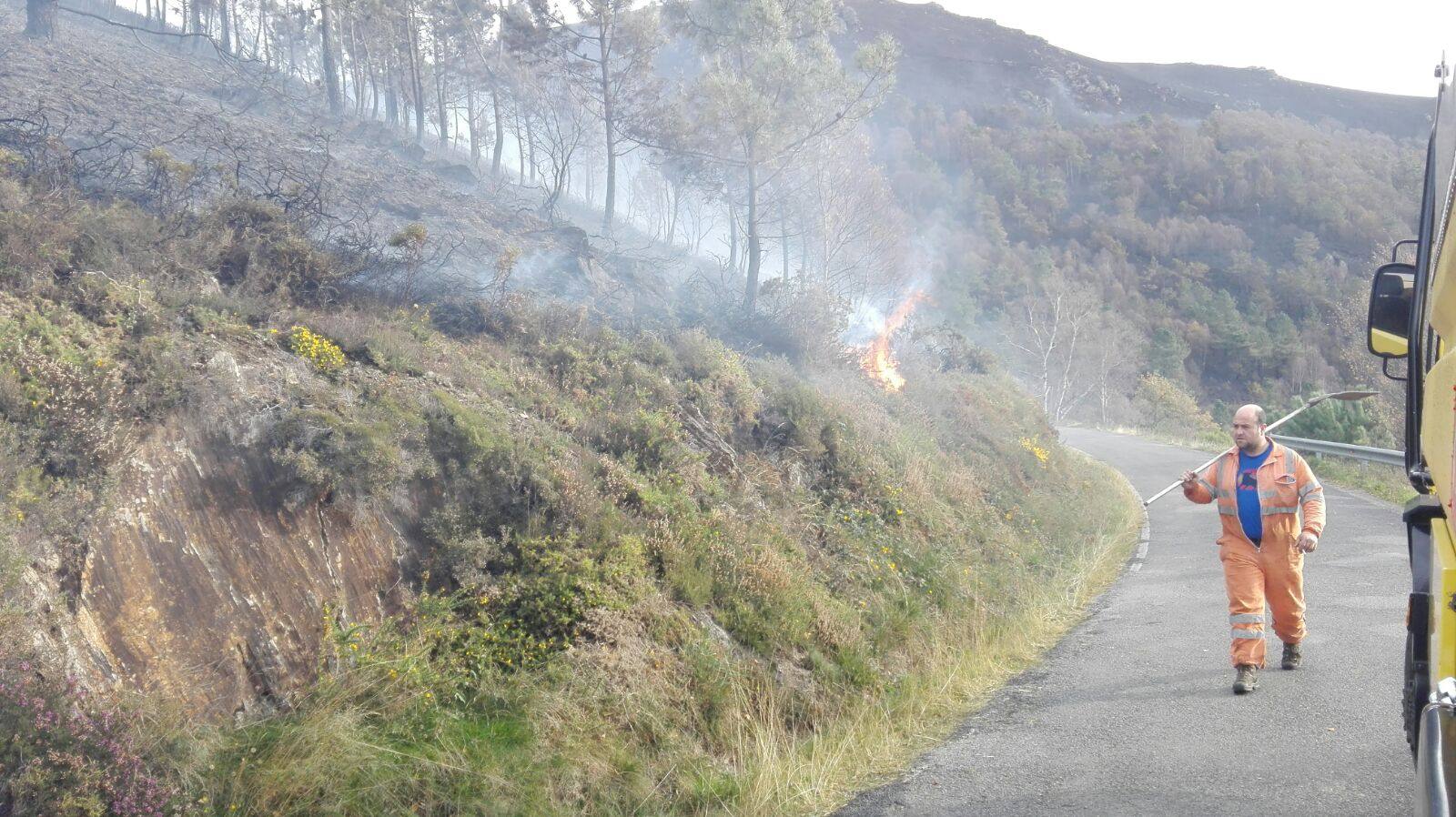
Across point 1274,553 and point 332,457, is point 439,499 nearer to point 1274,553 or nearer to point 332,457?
point 332,457

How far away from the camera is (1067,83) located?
89000 mm

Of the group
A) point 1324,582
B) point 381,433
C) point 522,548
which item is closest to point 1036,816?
point 522,548

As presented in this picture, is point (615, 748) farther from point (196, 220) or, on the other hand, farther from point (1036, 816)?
point (196, 220)

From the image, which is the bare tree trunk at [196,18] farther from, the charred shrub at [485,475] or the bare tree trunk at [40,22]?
the charred shrub at [485,475]

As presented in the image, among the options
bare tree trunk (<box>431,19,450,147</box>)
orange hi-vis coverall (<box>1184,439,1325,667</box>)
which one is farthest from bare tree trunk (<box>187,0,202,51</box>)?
orange hi-vis coverall (<box>1184,439,1325,667</box>)

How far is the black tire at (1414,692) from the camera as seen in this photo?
332 cm

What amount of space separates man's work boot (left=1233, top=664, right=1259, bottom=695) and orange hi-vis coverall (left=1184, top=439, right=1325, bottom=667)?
0.19 feet

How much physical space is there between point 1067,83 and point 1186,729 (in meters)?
95.7

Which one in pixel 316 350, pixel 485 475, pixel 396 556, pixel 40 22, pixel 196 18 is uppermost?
pixel 196 18

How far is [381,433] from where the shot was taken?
21.6 feet

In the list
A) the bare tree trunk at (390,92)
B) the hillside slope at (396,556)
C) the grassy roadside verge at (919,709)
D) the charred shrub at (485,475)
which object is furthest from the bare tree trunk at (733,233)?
the charred shrub at (485,475)

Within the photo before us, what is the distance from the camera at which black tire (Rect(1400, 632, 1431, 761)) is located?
3318 millimetres

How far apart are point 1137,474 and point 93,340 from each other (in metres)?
23.4

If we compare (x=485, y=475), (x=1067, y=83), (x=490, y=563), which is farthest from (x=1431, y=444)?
(x=1067, y=83)
